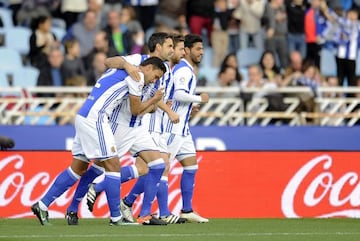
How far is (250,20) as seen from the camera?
2383 centimetres

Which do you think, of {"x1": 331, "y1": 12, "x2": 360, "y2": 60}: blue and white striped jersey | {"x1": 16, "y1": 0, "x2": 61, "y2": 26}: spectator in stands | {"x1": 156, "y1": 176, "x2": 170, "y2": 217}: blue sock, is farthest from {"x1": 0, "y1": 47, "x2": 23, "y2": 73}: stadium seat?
{"x1": 156, "y1": 176, "x2": 170, "y2": 217}: blue sock

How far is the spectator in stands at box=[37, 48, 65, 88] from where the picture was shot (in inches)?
854

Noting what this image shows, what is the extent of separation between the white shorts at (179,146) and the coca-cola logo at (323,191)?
83.1 inches

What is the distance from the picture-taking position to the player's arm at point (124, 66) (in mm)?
14305

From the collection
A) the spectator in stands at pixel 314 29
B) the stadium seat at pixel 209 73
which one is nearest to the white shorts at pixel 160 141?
the stadium seat at pixel 209 73

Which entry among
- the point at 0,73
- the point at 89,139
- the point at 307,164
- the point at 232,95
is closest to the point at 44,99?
the point at 0,73

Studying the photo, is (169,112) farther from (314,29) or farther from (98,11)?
(314,29)

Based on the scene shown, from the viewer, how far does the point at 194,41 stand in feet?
51.8

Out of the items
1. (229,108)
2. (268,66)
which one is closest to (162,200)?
(229,108)

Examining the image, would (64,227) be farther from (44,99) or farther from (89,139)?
(44,99)

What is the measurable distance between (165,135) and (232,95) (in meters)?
5.88

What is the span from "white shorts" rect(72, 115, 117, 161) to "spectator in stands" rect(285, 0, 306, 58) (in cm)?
970

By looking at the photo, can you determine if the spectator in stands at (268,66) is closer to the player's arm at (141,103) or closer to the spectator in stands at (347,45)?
the spectator in stands at (347,45)

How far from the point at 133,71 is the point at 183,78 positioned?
1269 millimetres
